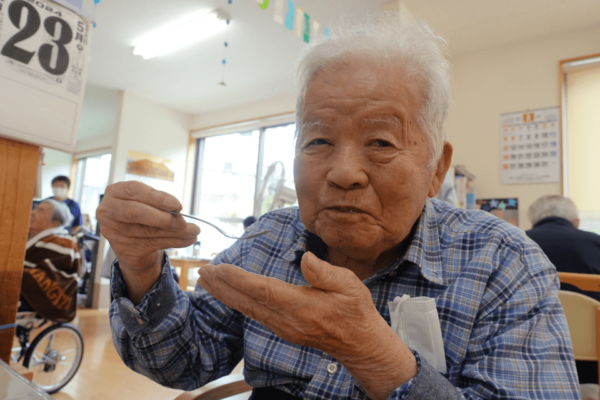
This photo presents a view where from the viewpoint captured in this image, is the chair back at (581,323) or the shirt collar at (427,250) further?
the chair back at (581,323)

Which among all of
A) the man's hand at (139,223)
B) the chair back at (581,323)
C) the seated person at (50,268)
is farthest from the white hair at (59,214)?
the chair back at (581,323)

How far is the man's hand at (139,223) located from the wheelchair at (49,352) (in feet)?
7.94

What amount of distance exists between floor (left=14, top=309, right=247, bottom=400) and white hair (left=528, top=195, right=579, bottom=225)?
2837 mm

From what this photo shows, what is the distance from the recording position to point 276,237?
106 cm

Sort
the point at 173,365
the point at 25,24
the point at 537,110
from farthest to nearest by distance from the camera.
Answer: the point at 537,110, the point at 25,24, the point at 173,365

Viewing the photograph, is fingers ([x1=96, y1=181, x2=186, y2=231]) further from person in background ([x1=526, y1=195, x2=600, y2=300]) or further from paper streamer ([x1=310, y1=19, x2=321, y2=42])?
paper streamer ([x1=310, y1=19, x2=321, y2=42])

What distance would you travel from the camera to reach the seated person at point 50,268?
2.49 m

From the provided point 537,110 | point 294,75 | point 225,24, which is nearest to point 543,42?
point 537,110

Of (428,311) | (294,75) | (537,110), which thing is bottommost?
(428,311)

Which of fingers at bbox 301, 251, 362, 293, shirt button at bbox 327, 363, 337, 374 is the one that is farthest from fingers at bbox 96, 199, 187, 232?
shirt button at bbox 327, 363, 337, 374

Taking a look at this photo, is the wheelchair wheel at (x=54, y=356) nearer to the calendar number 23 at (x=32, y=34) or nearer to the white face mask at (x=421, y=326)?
the calendar number 23 at (x=32, y=34)

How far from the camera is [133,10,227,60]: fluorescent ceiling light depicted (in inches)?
148

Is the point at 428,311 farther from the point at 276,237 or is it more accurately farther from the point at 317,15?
the point at 317,15

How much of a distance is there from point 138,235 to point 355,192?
1.43 ft
